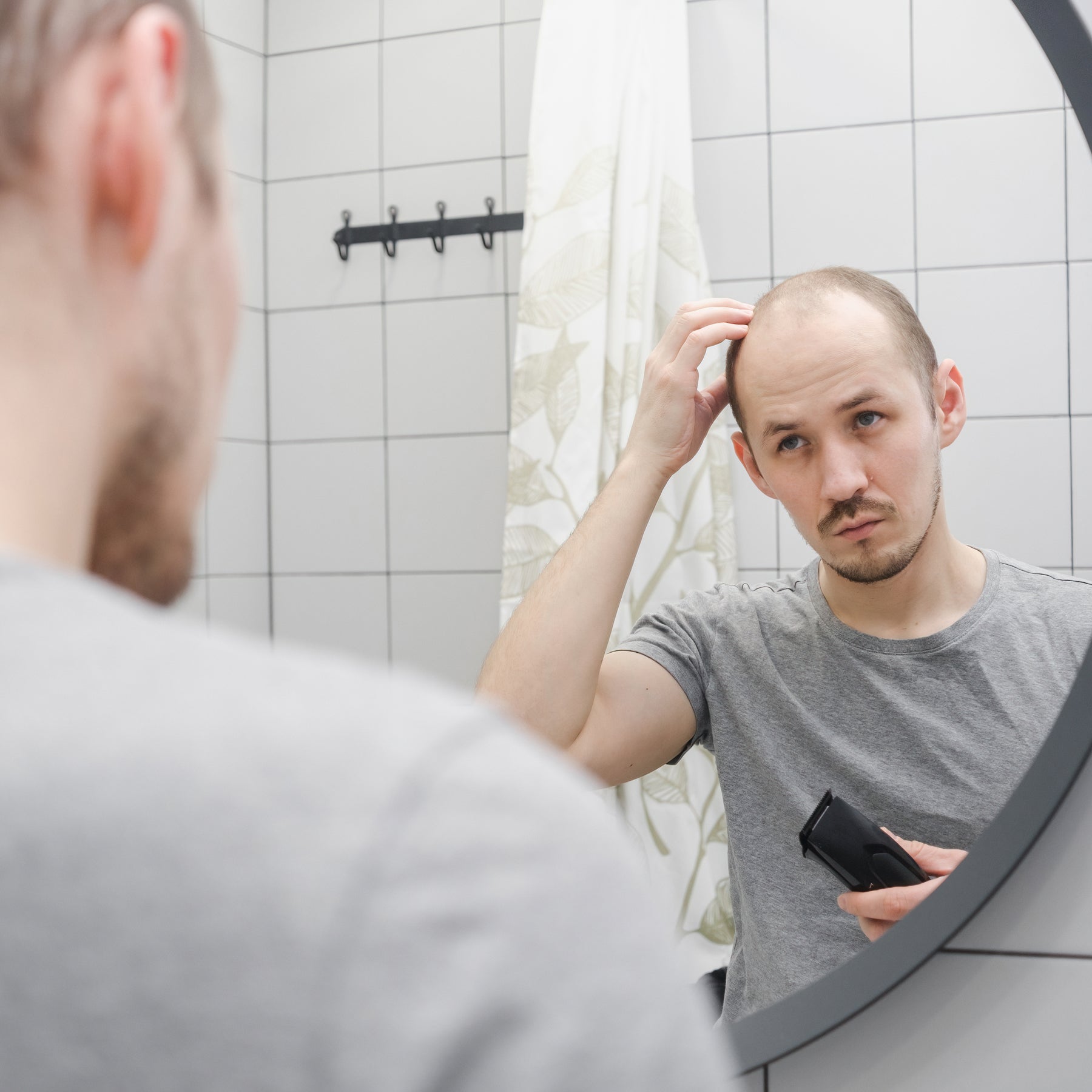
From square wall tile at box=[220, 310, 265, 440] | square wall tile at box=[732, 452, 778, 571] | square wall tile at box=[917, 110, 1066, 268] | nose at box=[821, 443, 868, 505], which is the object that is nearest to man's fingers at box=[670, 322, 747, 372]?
nose at box=[821, 443, 868, 505]

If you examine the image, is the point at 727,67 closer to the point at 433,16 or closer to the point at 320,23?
the point at 433,16

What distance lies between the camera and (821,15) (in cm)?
122

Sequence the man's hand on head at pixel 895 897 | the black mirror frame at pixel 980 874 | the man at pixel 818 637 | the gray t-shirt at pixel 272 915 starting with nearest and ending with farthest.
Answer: the gray t-shirt at pixel 272 915 → the black mirror frame at pixel 980 874 → the man's hand on head at pixel 895 897 → the man at pixel 818 637

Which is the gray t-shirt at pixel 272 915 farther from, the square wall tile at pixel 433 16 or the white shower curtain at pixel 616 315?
the square wall tile at pixel 433 16

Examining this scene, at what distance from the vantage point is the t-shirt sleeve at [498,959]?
0.47 feet

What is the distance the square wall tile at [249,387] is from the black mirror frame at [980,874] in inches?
43.1

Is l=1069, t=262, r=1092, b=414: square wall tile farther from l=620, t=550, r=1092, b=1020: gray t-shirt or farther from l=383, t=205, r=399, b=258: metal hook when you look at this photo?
l=383, t=205, r=399, b=258: metal hook

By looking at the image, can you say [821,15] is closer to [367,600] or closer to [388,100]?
[388,100]

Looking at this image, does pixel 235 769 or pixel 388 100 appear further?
pixel 388 100

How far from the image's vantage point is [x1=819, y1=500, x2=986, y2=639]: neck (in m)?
0.73

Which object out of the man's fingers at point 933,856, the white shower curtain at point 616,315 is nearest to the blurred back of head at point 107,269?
the man's fingers at point 933,856

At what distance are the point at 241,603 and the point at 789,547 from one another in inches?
30.2

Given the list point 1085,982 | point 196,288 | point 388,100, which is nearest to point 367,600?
point 388,100

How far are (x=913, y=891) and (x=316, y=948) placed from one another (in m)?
0.51
